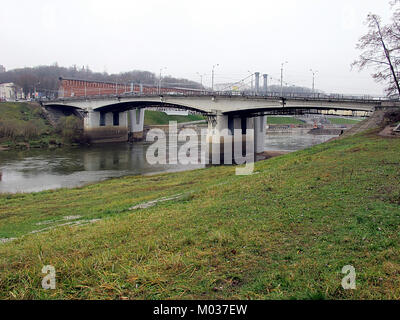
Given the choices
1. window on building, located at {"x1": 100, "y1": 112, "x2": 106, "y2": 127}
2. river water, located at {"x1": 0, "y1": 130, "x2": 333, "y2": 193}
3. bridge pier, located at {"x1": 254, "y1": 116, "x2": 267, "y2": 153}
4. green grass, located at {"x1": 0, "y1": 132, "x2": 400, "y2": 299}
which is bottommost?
river water, located at {"x1": 0, "y1": 130, "x2": 333, "y2": 193}

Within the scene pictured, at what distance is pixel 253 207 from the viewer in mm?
7910

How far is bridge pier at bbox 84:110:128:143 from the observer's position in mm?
66688

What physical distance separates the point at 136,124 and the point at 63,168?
41220 mm

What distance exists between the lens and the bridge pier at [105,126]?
6669 centimetres

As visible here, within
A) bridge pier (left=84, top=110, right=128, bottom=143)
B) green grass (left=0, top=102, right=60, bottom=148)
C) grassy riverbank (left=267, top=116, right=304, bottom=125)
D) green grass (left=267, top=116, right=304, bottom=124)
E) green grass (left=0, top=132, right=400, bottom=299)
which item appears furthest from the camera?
green grass (left=267, top=116, right=304, bottom=124)

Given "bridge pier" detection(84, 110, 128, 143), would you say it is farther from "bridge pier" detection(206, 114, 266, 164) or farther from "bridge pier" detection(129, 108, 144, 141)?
"bridge pier" detection(206, 114, 266, 164)

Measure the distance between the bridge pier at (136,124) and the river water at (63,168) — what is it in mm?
22803

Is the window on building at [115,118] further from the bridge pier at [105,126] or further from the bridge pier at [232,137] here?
the bridge pier at [232,137]

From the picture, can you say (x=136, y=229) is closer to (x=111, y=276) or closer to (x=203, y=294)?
(x=111, y=276)

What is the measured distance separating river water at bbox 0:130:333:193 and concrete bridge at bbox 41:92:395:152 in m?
13.1

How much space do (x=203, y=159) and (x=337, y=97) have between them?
18.1 meters

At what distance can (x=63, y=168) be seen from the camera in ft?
118

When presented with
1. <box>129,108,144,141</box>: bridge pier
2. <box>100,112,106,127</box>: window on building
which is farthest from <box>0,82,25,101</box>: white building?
<box>129,108,144,141</box>: bridge pier

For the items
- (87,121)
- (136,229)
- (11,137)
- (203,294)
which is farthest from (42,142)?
(203,294)
